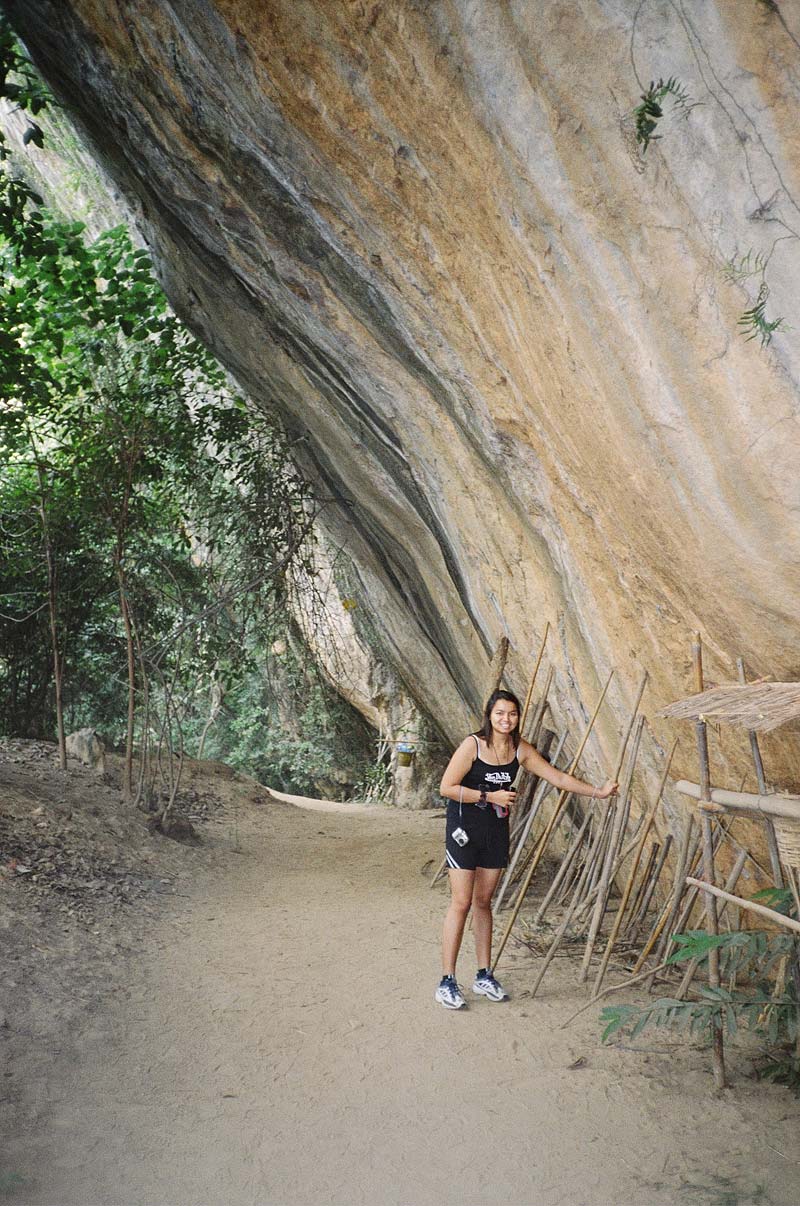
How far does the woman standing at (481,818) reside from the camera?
3518 millimetres

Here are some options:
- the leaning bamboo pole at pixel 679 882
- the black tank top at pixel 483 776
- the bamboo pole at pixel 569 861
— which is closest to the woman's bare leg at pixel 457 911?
the black tank top at pixel 483 776

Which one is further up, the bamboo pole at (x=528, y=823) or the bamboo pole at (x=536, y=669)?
the bamboo pole at (x=536, y=669)

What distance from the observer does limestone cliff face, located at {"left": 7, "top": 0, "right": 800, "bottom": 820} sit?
2.29 m

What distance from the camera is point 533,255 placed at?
2.83 metres


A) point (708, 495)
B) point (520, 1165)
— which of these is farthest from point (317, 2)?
point (520, 1165)

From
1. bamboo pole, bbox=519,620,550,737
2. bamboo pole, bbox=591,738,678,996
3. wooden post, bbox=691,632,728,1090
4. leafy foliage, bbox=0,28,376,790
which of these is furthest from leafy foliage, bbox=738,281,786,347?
leafy foliage, bbox=0,28,376,790

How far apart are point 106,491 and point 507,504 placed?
3.10 metres

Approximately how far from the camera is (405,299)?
368 centimetres

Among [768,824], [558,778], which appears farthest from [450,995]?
→ [768,824]

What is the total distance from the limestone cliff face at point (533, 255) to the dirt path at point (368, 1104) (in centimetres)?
111

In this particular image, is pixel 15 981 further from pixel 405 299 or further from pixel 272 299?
pixel 272 299

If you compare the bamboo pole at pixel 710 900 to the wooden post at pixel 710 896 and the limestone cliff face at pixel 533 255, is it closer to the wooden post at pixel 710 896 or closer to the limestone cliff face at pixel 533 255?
the wooden post at pixel 710 896

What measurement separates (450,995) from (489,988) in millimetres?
163

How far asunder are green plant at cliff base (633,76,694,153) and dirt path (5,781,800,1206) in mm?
2460
